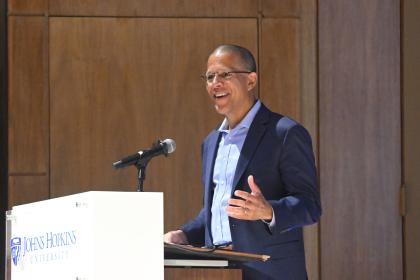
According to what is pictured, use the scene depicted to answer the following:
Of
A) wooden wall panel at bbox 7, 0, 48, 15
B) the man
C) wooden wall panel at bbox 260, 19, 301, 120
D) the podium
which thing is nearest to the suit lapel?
the man

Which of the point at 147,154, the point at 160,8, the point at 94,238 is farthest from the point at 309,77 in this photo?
the point at 94,238

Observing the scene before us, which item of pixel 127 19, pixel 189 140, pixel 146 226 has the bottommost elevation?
pixel 146 226

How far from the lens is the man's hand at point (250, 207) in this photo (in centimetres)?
335

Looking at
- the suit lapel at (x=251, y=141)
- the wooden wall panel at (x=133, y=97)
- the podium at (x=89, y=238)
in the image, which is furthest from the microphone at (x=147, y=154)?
the wooden wall panel at (x=133, y=97)

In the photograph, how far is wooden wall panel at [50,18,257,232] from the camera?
20.0 feet

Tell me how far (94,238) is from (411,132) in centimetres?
375

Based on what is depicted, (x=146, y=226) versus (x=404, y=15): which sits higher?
(x=404, y=15)

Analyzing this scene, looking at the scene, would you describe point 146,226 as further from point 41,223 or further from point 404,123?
point 404,123

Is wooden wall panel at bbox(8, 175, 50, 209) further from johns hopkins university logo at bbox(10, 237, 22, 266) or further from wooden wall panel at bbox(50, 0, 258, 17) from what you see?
johns hopkins university logo at bbox(10, 237, 22, 266)

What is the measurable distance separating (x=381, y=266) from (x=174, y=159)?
153 centimetres

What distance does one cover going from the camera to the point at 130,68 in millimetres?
6152

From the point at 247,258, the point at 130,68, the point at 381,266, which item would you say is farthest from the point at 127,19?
the point at 247,258

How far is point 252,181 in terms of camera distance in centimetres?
346

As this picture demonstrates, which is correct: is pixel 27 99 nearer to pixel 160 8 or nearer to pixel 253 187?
pixel 160 8
